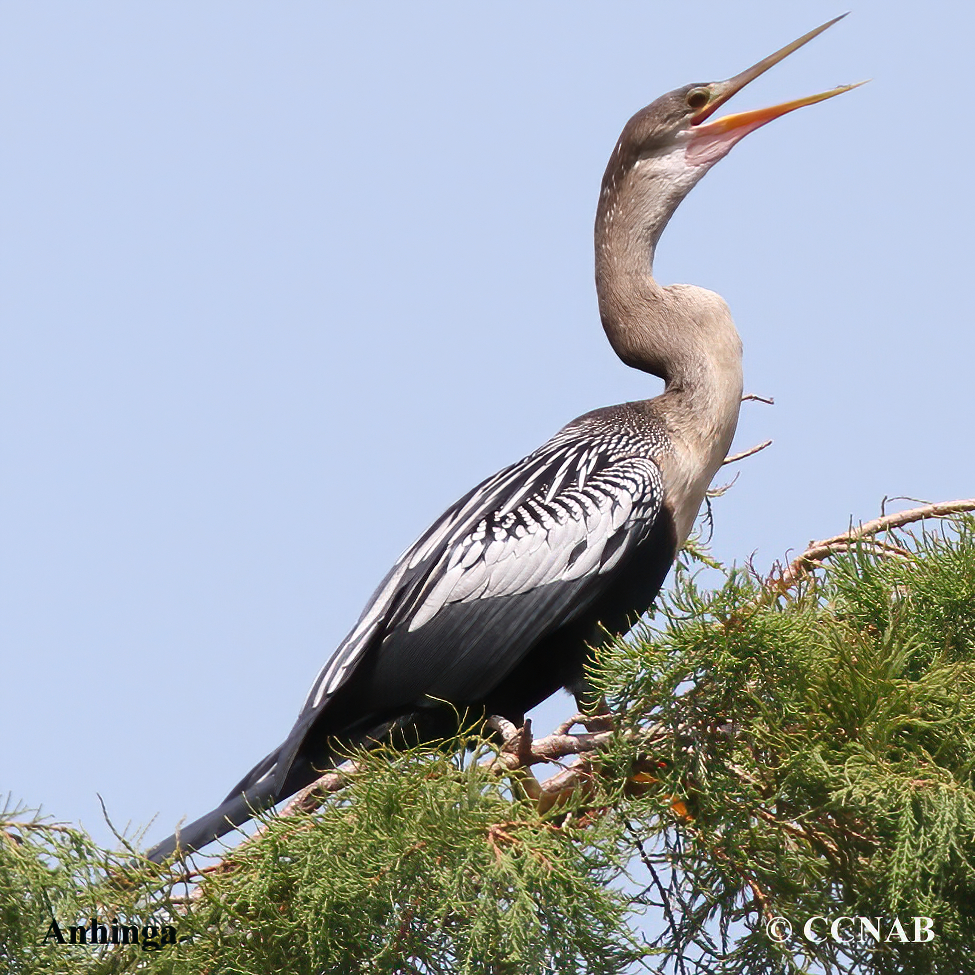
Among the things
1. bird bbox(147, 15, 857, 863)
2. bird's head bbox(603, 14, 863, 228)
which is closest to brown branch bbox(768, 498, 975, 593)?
bird bbox(147, 15, 857, 863)

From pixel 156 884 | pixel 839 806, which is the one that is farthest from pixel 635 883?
pixel 156 884

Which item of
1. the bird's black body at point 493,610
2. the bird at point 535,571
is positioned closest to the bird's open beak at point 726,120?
the bird at point 535,571

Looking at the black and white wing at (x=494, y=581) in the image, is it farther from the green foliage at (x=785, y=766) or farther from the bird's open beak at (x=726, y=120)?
the bird's open beak at (x=726, y=120)

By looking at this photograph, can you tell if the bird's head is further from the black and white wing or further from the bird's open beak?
the black and white wing

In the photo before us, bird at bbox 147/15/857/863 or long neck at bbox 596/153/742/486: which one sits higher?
long neck at bbox 596/153/742/486

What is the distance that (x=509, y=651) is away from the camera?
4012mm

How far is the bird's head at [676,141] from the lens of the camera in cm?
511

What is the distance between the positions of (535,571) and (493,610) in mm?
179

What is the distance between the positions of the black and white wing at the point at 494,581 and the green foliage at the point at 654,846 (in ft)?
3.28

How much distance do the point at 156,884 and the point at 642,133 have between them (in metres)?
3.41

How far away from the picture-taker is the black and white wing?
4012mm

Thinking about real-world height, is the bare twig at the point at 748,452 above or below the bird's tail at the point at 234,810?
above

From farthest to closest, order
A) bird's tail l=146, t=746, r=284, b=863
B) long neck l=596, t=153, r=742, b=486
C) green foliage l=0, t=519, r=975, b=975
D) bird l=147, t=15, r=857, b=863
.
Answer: long neck l=596, t=153, r=742, b=486, bird l=147, t=15, r=857, b=863, bird's tail l=146, t=746, r=284, b=863, green foliage l=0, t=519, r=975, b=975

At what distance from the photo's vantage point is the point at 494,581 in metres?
4.07
